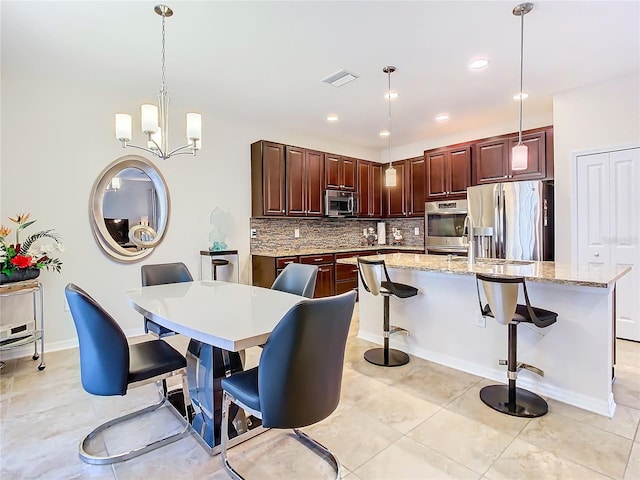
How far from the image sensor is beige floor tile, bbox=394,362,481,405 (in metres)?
2.47

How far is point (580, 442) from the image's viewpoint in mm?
1907

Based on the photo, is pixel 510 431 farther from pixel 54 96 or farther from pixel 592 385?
pixel 54 96

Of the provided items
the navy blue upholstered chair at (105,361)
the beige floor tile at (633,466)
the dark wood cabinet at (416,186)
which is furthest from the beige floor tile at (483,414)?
the dark wood cabinet at (416,186)

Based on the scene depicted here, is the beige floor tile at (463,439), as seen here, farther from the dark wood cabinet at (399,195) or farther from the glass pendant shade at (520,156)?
the dark wood cabinet at (399,195)

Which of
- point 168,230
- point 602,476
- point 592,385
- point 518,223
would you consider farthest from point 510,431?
point 168,230

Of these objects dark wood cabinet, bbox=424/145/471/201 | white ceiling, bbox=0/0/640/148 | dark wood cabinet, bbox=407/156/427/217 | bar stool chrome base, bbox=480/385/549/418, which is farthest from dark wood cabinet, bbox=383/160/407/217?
bar stool chrome base, bbox=480/385/549/418

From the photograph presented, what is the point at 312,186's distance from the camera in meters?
5.27

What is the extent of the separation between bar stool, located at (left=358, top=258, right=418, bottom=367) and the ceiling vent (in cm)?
179

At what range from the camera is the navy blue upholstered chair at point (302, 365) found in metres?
1.35

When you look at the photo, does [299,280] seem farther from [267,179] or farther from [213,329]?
[267,179]

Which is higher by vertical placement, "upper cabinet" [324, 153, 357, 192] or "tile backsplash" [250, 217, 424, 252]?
"upper cabinet" [324, 153, 357, 192]

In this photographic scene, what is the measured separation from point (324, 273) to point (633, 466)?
147 inches

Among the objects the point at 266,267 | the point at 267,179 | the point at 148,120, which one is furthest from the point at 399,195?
the point at 148,120

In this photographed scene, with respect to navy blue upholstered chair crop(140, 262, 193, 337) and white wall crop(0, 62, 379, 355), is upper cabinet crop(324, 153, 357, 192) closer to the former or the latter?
white wall crop(0, 62, 379, 355)
